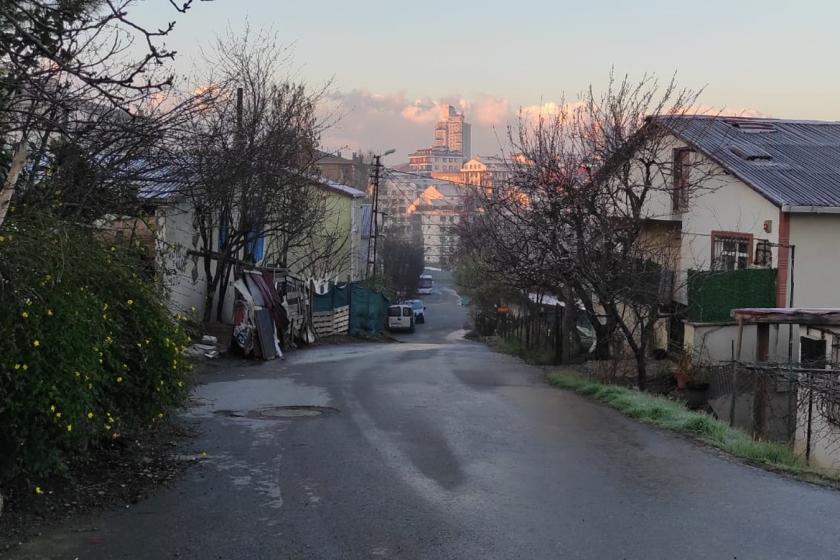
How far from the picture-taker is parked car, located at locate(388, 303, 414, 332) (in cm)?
5000

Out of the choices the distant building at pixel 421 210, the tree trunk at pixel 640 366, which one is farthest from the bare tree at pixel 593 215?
the distant building at pixel 421 210

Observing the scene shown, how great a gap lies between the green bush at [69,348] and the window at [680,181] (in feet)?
53.6

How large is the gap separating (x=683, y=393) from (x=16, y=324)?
14.4m

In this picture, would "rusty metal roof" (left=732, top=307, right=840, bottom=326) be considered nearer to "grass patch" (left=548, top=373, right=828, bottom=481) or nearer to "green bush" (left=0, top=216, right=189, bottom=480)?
"grass patch" (left=548, top=373, right=828, bottom=481)

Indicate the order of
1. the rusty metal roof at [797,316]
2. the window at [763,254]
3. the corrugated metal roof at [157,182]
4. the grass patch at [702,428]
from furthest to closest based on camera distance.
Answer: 1. the window at [763,254]
2. the rusty metal roof at [797,316]
3. the corrugated metal roof at [157,182]
4. the grass patch at [702,428]

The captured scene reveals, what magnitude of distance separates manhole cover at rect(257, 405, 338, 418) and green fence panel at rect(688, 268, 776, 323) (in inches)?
487

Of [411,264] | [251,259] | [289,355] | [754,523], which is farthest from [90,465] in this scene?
[411,264]

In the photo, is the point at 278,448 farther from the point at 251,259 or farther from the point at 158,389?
the point at 251,259

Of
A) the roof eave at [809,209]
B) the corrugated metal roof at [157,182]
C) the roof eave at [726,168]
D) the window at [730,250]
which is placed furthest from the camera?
the window at [730,250]

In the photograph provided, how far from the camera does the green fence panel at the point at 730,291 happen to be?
67.8 ft

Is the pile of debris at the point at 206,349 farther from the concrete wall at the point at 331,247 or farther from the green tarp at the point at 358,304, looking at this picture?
the green tarp at the point at 358,304

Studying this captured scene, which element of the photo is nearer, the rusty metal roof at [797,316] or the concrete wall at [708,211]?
the rusty metal roof at [797,316]

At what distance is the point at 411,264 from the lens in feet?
252

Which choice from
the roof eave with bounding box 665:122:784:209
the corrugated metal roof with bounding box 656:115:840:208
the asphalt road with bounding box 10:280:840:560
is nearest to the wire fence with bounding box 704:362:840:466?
the asphalt road with bounding box 10:280:840:560
